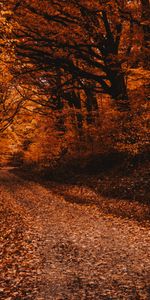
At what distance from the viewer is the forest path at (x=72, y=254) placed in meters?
8.31

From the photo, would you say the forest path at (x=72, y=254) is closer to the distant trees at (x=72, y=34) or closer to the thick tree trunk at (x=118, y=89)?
the thick tree trunk at (x=118, y=89)

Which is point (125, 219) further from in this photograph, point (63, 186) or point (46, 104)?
point (46, 104)

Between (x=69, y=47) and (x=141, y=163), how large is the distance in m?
8.12

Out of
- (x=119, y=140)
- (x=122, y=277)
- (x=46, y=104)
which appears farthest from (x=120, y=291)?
(x=46, y=104)

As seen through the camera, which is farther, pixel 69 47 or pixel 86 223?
pixel 69 47

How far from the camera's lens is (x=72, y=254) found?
11125mm

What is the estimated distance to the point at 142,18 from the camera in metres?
19.6

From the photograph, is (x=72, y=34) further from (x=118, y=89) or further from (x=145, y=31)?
(x=118, y=89)

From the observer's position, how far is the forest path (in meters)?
8.31

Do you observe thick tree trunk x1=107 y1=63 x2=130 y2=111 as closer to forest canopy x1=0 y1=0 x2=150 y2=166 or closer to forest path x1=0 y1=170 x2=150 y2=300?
forest canopy x1=0 y1=0 x2=150 y2=166

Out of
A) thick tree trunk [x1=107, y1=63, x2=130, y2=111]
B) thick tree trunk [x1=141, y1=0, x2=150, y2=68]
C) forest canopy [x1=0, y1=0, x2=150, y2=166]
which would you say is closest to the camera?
thick tree trunk [x1=141, y1=0, x2=150, y2=68]

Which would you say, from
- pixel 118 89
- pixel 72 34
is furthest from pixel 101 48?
pixel 118 89

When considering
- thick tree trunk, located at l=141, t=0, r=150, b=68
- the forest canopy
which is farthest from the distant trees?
thick tree trunk, located at l=141, t=0, r=150, b=68

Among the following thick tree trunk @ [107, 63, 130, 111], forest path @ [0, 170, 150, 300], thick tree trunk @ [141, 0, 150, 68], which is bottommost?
forest path @ [0, 170, 150, 300]
